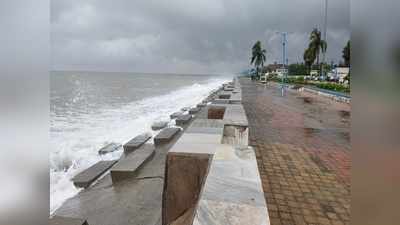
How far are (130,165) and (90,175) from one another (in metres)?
0.75

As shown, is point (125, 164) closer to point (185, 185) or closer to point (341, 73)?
point (185, 185)

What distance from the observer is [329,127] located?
5789 millimetres

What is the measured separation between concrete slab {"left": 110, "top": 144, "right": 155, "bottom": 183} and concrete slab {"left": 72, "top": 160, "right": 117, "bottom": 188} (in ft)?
1.16

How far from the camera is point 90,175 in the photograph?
4520 millimetres

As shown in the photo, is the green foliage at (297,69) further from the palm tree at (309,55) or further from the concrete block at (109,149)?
the concrete block at (109,149)

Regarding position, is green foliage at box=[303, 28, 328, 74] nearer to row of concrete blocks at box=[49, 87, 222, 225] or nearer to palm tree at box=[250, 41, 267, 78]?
palm tree at box=[250, 41, 267, 78]

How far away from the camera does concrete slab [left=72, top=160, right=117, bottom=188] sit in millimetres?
4301

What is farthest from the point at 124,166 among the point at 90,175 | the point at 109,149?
the point at 109,149

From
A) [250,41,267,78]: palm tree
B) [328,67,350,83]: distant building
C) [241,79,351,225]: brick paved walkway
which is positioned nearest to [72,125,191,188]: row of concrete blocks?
[241,79,351,225]: brick paved walkway
